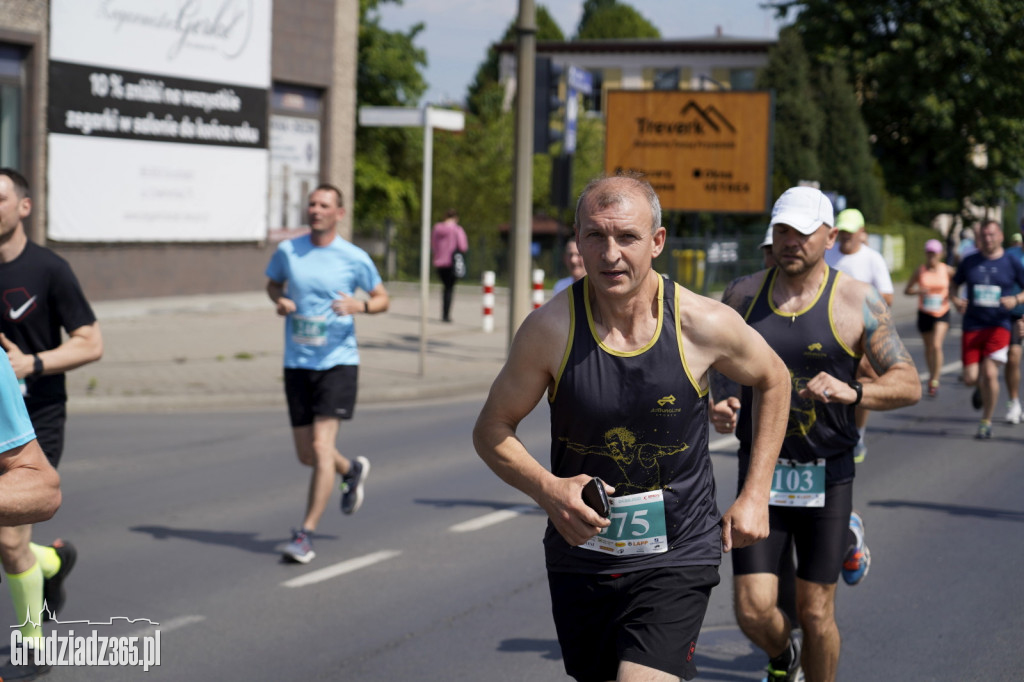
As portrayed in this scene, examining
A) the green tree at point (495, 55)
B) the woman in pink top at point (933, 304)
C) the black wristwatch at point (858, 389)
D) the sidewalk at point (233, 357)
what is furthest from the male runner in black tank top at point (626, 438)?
the green tree at point (495, 55)

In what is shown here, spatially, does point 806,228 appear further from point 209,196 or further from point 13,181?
point 209,196

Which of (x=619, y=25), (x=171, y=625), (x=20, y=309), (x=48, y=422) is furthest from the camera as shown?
(x=619, y=25)

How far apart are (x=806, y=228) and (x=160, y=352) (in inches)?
525

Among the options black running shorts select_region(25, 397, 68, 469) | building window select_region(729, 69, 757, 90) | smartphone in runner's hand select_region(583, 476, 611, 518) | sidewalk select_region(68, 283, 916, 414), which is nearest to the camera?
smartphone in runner's hand select_region(583, 476, 611, 518)

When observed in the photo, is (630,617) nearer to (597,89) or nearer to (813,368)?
(813,368)

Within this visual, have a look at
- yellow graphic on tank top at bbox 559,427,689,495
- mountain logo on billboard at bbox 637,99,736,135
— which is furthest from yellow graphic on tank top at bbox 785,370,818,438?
mountain logo on billboard at bbox 637,99,736,135

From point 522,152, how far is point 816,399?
1222 cm

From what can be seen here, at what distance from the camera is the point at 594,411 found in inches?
134

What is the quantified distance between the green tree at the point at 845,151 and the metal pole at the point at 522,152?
30.4m

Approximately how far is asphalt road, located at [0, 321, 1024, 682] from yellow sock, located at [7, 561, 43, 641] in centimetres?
24

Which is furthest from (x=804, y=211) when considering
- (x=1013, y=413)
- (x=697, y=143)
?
(x=697, y=143)

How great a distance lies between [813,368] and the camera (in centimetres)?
475

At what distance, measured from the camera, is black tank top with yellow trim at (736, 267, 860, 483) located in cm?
476

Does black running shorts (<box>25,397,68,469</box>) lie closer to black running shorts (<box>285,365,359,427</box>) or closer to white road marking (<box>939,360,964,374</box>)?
black running shorts (<box>285,365,359,427</box>)
